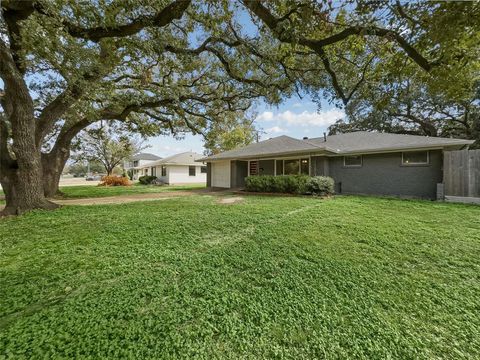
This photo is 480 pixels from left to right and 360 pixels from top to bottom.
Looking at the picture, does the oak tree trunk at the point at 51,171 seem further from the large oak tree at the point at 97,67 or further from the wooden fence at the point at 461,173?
the wooden fence at the point at 461,173

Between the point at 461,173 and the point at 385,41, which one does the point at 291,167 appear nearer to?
the point at 461,173

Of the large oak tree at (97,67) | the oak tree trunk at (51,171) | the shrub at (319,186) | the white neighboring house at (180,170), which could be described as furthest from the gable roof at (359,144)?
the white neighboring house at (180,170)

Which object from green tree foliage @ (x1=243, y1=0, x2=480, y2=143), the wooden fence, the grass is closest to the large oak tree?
the grass

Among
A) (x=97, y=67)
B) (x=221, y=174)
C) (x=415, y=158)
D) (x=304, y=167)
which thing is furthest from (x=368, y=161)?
(x=97, y=67)

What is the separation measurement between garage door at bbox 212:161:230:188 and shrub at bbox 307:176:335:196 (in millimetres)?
7294

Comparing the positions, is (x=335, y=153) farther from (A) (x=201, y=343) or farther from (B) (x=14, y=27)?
(B) (x=14, y=27)

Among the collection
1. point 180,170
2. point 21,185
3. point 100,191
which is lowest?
point 100,191

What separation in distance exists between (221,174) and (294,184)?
7496mm

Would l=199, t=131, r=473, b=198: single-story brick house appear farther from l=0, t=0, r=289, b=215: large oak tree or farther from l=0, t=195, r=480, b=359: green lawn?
l=0, t=195, r=480, b=359: green lawn

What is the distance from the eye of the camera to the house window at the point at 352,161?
38.0 ft

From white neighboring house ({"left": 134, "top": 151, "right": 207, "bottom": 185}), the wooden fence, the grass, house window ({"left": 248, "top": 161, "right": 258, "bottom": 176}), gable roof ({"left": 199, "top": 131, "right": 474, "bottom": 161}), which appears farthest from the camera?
white neighboring house ({"left": 134, "top": 151, "right": 207, "bottom": 185})

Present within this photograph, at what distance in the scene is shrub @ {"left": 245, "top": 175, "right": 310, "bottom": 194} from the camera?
10.7 metres

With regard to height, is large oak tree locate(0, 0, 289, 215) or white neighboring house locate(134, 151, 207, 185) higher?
large oak tree locate(0, 0, 289, 215)

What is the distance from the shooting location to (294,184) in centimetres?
1090
